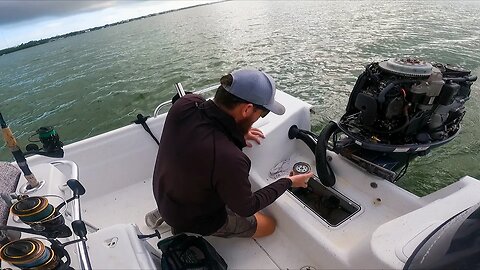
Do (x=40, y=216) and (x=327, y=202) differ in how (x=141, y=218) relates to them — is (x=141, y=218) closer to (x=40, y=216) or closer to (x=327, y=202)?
(x=40, y=216)

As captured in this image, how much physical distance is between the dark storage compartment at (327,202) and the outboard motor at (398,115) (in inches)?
4.2

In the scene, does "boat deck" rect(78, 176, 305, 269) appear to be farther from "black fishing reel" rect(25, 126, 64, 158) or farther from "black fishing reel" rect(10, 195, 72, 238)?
"black fishing reel" rect(10, 195, 72, 238)

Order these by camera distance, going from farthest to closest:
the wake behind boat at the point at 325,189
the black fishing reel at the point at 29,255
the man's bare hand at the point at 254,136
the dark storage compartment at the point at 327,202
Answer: the man's bare hand at the point at 254,136
the dark storage compartment at the point at 327,202
the wake behind boat at the point at 325,189
the black fishing reel at the point at 29,255

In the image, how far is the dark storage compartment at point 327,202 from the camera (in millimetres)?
2295

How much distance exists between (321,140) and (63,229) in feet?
6.23

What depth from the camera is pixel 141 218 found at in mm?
2578

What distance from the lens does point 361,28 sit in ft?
46.1

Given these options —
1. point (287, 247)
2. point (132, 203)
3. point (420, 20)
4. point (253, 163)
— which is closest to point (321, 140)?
point (253, 163)

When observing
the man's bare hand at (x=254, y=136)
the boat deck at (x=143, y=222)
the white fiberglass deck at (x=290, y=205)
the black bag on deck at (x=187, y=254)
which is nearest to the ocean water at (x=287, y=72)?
the white fiberglass deck at (x=290, y=205)

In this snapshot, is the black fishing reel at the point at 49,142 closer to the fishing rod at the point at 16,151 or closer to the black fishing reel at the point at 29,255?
the fishing rod at the point at 16,151

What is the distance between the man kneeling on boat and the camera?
146 centimetres

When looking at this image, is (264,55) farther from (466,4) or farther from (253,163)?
(466,4)

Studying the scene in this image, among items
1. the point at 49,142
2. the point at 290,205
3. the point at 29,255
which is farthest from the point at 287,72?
the point at 29,255

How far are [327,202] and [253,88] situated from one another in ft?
4.53
